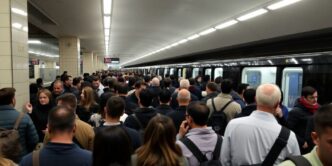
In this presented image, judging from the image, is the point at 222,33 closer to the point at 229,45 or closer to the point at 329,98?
the point at 229,45

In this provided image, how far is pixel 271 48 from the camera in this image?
515 inches

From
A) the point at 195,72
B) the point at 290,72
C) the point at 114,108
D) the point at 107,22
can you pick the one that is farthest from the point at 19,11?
the point at 195,72

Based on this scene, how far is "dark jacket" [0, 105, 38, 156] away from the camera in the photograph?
395 centimetres

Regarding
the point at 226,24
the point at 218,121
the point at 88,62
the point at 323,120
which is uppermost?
the point at 226,24

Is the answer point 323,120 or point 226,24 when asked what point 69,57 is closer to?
point 226,24

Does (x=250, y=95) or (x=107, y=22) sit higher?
(x=107, y=22)

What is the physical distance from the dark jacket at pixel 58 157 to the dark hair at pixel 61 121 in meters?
0.12

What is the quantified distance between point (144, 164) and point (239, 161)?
1121 mm

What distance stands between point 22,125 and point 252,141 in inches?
102

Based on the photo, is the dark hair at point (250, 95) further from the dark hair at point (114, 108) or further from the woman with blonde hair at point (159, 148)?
the woman with blonde hair at point (159, 148)

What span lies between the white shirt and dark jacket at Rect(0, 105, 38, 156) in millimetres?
2264

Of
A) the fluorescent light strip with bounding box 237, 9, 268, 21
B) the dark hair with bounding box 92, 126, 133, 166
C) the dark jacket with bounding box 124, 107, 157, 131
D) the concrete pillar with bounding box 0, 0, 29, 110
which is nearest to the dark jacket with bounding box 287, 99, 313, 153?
the dark jacket with bounding box 124, 107, 157, 131

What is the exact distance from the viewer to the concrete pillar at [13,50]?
6109mm

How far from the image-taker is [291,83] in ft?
28.1
